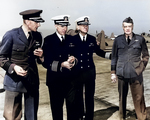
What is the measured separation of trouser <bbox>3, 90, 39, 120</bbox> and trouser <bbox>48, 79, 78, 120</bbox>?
1.32 ft

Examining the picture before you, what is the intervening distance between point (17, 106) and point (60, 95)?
28.7 inches

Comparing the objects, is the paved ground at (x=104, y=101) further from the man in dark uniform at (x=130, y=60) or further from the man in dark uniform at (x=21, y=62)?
the man in dark uniform at (x=21, y=62)

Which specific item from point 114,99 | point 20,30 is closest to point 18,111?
point 20,30

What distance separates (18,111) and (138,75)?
200 centimetres

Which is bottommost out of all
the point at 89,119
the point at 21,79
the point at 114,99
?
the point at 114,99

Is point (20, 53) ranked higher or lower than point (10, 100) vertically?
higher

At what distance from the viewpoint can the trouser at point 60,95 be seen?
155 inches

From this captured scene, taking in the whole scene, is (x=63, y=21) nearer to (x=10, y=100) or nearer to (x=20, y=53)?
(x=20, y=53)

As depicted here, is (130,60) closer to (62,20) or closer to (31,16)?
(62,20)

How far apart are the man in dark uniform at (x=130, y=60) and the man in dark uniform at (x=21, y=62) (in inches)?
56.4

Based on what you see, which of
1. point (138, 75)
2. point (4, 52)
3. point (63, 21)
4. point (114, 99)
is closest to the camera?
point (4, 52)

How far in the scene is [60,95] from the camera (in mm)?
3938

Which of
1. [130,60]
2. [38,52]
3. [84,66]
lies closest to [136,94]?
[130,60]

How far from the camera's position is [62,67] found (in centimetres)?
392
